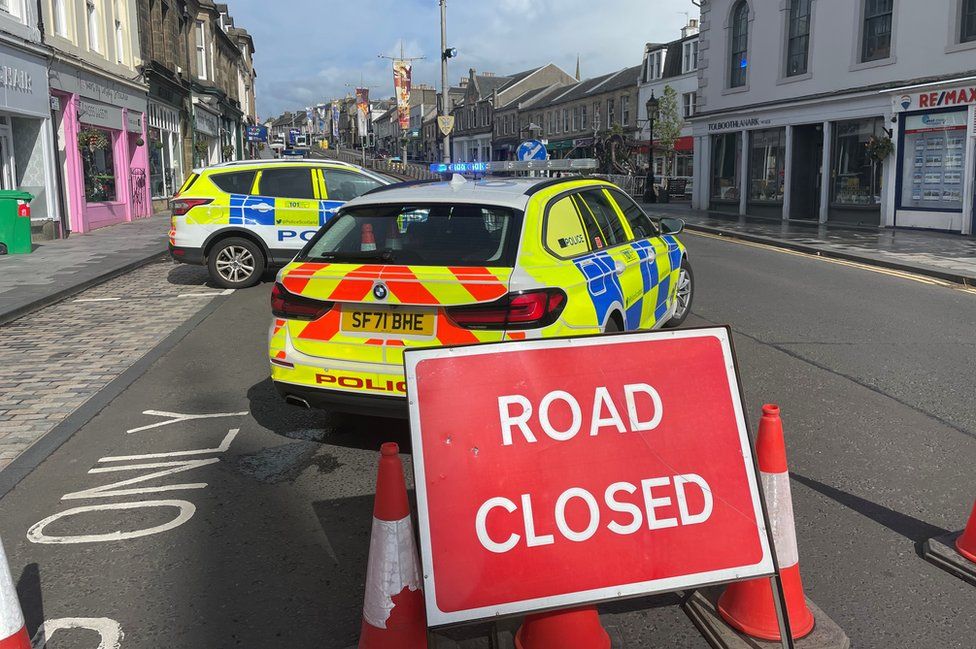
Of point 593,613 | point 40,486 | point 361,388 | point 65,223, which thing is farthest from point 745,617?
point 65,223

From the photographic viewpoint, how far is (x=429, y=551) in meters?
2.56

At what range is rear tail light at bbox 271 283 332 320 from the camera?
4656mm

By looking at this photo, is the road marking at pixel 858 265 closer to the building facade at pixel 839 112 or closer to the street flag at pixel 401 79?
the building facade at pixel 839 112

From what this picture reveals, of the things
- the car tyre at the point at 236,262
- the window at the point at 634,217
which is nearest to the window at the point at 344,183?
the car tyre at the point at 236,262

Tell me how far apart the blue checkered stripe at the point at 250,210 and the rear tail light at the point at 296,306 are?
22.9 ft

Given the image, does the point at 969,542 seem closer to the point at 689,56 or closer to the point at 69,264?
the point at 69,264

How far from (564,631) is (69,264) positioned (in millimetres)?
13006

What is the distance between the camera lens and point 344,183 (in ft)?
38.7

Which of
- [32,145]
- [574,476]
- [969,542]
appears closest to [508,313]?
[574,476]

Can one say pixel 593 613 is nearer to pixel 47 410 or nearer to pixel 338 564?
pixel 338 564

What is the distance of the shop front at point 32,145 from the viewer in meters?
15.9

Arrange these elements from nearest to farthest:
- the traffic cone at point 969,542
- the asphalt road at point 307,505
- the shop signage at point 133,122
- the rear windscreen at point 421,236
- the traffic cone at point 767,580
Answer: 1. the traffic cone at point 767,580
2. the asphalt road at point 307,505
3. the traffic cone at point 969,542
4. the rear windscreen at point 421,236
5. the shop signage at point 133,122

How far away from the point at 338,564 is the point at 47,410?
3.44 m

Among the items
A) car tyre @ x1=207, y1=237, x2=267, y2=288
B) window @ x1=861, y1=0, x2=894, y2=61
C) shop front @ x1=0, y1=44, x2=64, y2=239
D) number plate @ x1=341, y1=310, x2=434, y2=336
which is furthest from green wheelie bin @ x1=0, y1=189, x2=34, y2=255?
window @ x1=861, y1=0, x2=894, y2=61
